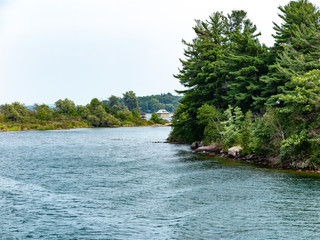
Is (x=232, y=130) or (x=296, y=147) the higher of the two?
(x=232, y=130)

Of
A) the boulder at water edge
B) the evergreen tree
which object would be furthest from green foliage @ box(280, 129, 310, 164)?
the boulder at water edge

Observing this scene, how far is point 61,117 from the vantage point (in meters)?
138

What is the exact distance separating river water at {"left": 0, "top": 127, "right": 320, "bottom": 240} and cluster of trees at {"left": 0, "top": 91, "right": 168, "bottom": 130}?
305 feet

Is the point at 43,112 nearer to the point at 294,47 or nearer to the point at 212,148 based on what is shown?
the point at 212,148

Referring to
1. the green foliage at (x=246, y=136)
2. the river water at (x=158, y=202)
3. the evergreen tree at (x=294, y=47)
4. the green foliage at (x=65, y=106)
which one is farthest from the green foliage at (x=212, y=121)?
the green foliage at (x=65, y=106)

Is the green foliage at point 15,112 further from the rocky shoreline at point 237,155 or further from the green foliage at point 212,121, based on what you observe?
the green foliage at point 212,121

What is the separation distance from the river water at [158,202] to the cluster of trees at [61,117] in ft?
305

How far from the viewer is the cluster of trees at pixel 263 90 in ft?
98.8

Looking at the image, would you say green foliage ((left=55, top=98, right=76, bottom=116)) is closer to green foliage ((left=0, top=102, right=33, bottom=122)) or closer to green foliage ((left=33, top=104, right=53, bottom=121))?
green foliage ((left=33, top=104, right=53, bottom=121))

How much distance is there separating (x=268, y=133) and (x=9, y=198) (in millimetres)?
A: 23693

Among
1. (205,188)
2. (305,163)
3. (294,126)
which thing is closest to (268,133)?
(294,126)

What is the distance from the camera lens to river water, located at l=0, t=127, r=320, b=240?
1623 centimetres

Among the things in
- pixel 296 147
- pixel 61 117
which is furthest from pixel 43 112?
pixel 296 147

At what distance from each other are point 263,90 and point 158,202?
2687cm
